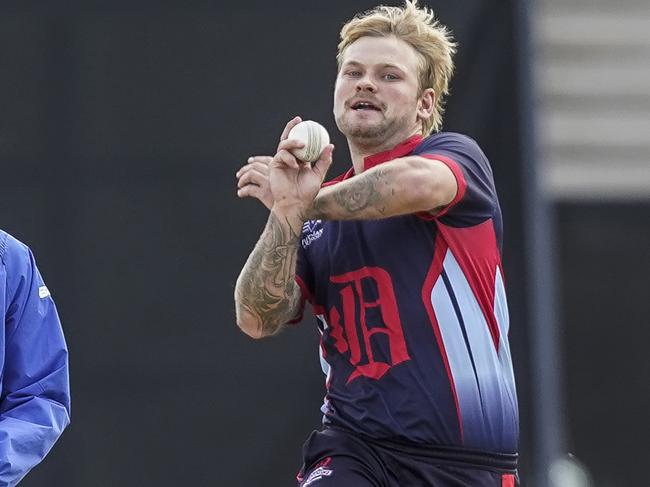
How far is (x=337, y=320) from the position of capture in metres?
4.45

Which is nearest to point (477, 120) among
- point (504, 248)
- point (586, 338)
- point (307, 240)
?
point (504, 248)

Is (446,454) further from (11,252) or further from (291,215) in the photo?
(11,252)

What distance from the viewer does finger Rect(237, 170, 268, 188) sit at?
438cm

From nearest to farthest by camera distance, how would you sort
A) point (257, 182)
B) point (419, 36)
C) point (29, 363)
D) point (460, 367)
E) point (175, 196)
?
point (29, 363), point (460, 367), point (257, 182), point (419, 36), point (175, 196)

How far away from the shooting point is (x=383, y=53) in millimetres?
4613

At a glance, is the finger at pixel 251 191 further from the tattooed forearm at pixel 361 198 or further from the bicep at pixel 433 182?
the bicep at pixel 433 182

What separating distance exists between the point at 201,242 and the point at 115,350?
68 cm

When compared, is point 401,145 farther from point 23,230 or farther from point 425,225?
point 23,230

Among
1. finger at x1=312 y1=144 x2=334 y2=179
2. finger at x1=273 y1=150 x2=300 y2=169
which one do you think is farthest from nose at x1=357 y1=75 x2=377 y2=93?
finger at x1=273 y1=150 x2=300 y2=169

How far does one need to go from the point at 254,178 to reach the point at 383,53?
25.6 inches

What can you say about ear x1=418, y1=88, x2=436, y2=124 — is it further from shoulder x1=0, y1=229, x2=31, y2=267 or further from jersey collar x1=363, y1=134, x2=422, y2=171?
shoulder x1=0, y1=229, x2=31, y2=267

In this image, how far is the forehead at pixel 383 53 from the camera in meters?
4.60

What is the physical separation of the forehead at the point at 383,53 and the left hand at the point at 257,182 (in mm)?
516

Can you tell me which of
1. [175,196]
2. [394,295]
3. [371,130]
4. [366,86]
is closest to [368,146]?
[371,130]
